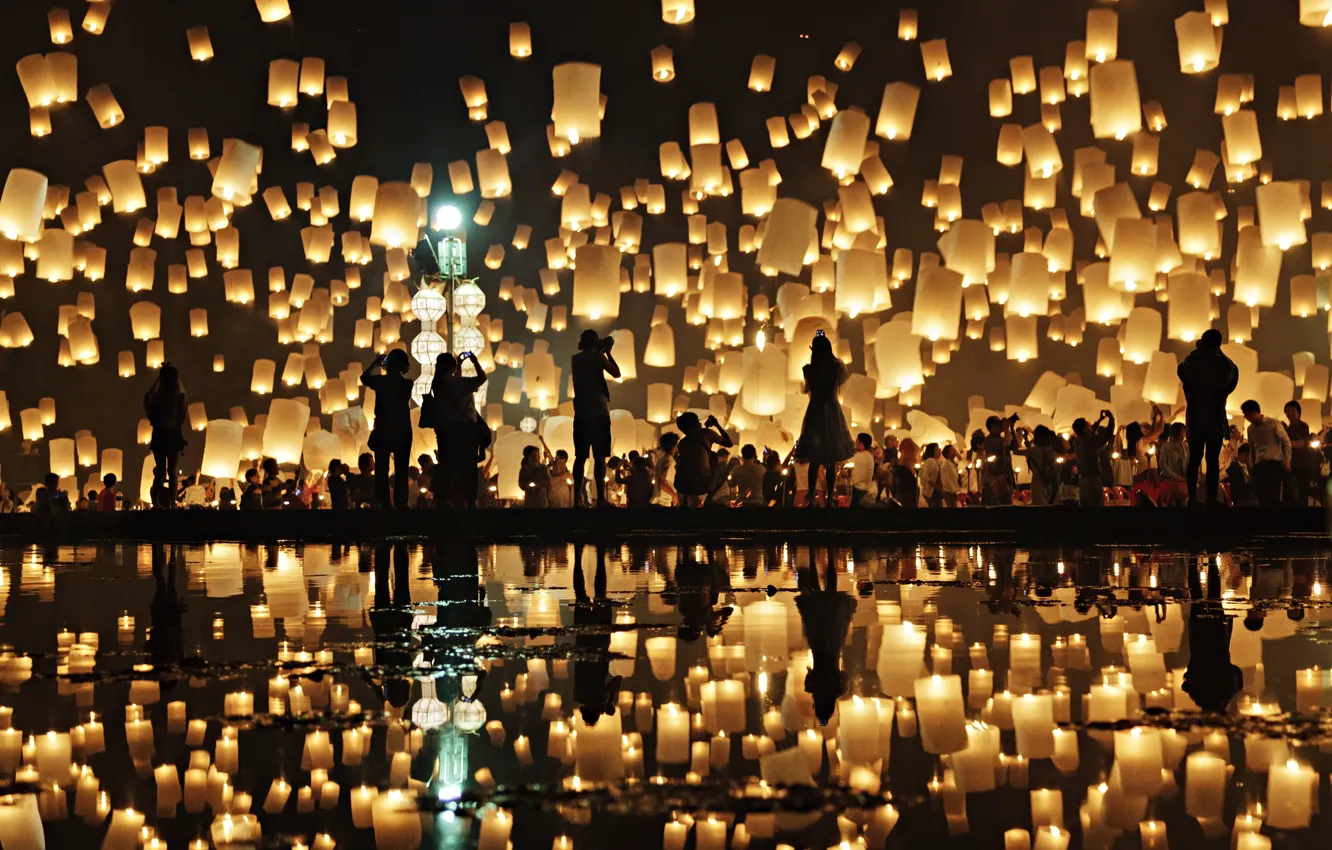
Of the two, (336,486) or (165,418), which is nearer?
(165,418)

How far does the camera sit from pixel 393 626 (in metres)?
4.59

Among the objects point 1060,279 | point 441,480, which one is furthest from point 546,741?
point 1060,279

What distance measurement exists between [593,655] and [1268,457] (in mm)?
9366

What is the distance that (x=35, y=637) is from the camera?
14.5 feet

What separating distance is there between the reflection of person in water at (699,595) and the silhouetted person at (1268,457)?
5.86 m

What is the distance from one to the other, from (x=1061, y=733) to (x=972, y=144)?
901 inches

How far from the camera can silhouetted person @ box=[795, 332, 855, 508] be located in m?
10.9

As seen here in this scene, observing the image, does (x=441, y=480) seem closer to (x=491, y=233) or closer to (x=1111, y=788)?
(x=1111, y=788)

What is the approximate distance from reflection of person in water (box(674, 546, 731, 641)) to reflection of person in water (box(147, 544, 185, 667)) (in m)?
1.41

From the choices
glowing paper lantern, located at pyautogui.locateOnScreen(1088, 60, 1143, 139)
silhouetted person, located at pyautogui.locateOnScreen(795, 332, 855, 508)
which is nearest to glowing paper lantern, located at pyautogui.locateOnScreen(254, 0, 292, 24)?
glowing paper lantern, located at pyautogui.locateOnScreen(1088, 60, 1143, 139)

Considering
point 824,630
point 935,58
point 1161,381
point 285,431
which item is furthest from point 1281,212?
point 824,630

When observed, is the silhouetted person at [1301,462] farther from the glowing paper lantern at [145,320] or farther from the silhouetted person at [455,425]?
the glowing paper lantern at [145,320]

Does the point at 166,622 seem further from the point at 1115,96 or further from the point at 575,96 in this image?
the point at 1115,96

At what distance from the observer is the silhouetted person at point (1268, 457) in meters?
11.7
